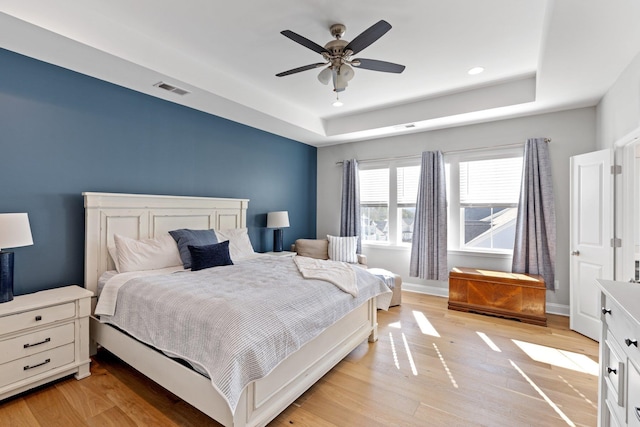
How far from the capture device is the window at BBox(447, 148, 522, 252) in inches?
170

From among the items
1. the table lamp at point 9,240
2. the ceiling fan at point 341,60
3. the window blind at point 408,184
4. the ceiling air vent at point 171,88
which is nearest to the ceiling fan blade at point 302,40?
the ceiling fan at point 341,60

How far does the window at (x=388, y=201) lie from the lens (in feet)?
16.9

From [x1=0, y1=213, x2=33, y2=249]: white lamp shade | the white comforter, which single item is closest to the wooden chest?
the white comforter

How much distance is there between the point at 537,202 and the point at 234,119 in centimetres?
422

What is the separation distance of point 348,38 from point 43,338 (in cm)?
344

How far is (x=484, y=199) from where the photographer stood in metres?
4.52

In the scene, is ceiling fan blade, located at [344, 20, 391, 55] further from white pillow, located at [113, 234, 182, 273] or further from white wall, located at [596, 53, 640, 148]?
white pillow, located at [113, 234, 182, 273]

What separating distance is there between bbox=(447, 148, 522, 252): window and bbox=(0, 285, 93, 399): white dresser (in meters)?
4.61

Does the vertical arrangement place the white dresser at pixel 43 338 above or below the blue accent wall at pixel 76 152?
below

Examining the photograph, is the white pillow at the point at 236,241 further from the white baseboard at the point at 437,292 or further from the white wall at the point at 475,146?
the white baseboard at the point at 437,292

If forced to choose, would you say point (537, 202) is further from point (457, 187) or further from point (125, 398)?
point (125, 398)

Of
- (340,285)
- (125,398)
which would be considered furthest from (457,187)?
(125,398)

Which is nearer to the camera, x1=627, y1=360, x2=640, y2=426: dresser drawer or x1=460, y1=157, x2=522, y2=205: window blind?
x1=627, y1=360, x2=640, y2=426: dresser drawer

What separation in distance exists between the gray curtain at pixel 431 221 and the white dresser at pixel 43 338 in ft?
13.8
